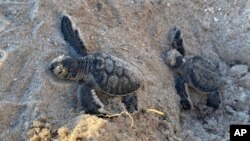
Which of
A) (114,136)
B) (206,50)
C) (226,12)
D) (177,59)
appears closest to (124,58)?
(177,59)

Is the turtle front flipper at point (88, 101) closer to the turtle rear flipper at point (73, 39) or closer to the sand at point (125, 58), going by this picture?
the sand at point (125, 58)

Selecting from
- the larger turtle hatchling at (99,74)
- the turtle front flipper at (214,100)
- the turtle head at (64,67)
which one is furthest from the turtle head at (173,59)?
the turtle head at (64,67)

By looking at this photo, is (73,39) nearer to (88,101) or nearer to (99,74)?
(99,74)

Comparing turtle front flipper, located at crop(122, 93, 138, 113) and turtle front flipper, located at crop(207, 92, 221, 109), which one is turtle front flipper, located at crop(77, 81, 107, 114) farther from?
turtle front flipper, located at crop(207, 92, 221, 109)

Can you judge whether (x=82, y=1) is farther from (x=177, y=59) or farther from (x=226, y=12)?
(x=226, y=12)

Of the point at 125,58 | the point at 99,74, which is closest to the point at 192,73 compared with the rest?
the point at 125,58
